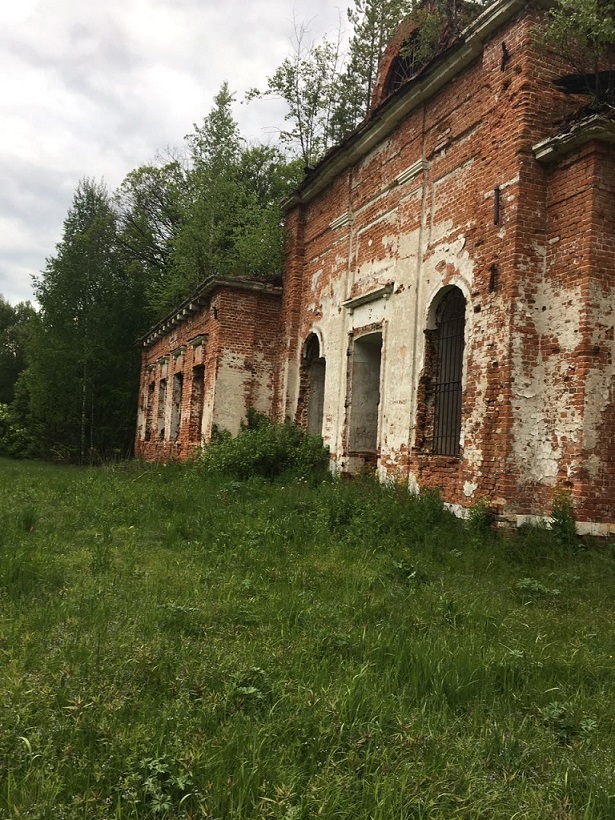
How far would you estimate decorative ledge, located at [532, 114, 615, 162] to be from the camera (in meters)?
7.04

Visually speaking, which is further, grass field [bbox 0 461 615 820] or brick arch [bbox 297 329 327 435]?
brick arch [bbox 297 329 327 435]

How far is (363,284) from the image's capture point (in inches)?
473

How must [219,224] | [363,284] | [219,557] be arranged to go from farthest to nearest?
[219,224], [363,284], [219,557]

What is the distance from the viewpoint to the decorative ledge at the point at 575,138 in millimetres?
7039

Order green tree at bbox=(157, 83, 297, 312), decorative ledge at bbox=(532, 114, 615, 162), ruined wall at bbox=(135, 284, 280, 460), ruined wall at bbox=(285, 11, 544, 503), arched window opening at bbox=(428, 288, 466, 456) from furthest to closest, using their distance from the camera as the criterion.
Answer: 1. green tree at bbox=(157, 83, 297, 312)
2. ruined wall at bbox=(135, 284, 280, 460)
3. arched window opening at bbox=(428, 288, 466, 456)
4. ruined wall at bbox=(285, 11, 544, 503)
5. decorative ledge at bbox=(532, 114, 615, 162)

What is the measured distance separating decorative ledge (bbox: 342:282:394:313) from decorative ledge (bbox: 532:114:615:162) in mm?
3615

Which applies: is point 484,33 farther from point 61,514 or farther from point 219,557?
point 61,514

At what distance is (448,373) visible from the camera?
969 cm

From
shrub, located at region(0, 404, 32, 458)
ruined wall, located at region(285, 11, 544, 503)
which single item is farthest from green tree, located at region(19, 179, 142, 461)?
ruined wall, located at region(285, 11, 544, 503)

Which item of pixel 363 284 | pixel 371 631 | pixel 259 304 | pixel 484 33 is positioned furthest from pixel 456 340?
pixel 259 304

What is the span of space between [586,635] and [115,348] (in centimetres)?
2570

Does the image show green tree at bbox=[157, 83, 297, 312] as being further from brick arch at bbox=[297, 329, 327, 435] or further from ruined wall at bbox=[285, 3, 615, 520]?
ruined wall at bbox=[285, 3, 615, 520]

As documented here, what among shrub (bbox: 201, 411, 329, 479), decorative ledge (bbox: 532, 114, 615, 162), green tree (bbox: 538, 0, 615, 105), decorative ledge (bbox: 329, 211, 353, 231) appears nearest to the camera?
green tree (bbox: 538, 0, 615, 105)

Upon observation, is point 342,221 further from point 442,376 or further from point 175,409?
point 175,409
